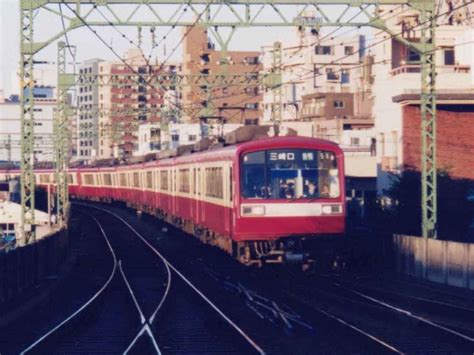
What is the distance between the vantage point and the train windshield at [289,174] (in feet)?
69.7

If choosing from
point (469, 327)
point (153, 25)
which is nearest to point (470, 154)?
point (153, 25)

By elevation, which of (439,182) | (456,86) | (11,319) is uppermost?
(456,86)

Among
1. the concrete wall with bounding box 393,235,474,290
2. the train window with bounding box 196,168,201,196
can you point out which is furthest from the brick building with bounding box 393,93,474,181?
the concrete wall with bounding box 393,235,474,290

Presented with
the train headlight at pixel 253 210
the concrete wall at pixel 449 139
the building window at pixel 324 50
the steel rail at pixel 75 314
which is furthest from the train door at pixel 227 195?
the building window at pixel 324 50

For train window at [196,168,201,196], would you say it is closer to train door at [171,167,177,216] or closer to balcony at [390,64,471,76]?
train door at [171,167,177,216]

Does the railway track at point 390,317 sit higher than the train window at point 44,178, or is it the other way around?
the train window at point 44,178

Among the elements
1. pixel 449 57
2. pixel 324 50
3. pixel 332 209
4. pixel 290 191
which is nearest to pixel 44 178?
pixel 324 50

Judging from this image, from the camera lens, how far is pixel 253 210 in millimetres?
21312

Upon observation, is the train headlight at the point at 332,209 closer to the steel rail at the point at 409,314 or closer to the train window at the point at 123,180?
the steel rail at the point at 409,314

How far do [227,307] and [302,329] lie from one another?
3.01m

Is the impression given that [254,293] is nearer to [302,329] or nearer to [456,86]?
[302,329]

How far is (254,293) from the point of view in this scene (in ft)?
59.4

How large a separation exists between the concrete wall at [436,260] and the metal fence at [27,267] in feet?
26.4

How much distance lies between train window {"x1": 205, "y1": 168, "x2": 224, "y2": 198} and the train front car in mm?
2212
